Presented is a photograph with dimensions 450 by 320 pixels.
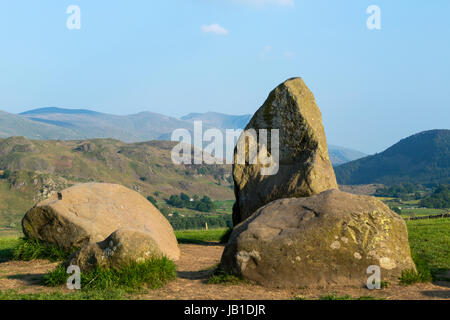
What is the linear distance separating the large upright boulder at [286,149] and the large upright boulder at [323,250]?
6.23 m

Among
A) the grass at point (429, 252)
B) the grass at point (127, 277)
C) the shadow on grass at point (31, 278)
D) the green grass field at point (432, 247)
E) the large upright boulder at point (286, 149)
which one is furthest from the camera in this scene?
the large upright boulder at point (286, 149)

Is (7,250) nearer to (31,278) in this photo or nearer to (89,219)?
(89,219)

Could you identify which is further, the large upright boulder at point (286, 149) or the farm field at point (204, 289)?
the large upright boulder at point (286, 149)

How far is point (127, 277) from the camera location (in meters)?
11.5

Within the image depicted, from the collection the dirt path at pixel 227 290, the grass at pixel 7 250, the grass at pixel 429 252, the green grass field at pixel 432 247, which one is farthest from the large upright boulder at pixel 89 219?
the green grass field at pixel 432 247

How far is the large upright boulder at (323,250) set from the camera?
1143cm

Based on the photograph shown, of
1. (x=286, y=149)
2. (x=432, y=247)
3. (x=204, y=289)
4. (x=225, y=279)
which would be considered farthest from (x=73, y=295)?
(x=432, y=247)

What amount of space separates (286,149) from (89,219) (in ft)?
29.5

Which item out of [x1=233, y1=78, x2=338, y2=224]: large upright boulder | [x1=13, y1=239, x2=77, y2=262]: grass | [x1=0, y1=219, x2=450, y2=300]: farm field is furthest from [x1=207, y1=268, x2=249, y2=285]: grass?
[x1=13, y1=239, x2=77, y2=262]: grass

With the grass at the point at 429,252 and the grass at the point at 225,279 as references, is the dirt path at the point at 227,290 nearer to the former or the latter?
the grass at the point at 225,279

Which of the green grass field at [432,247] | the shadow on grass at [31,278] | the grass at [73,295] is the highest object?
the grass at [73,295]
